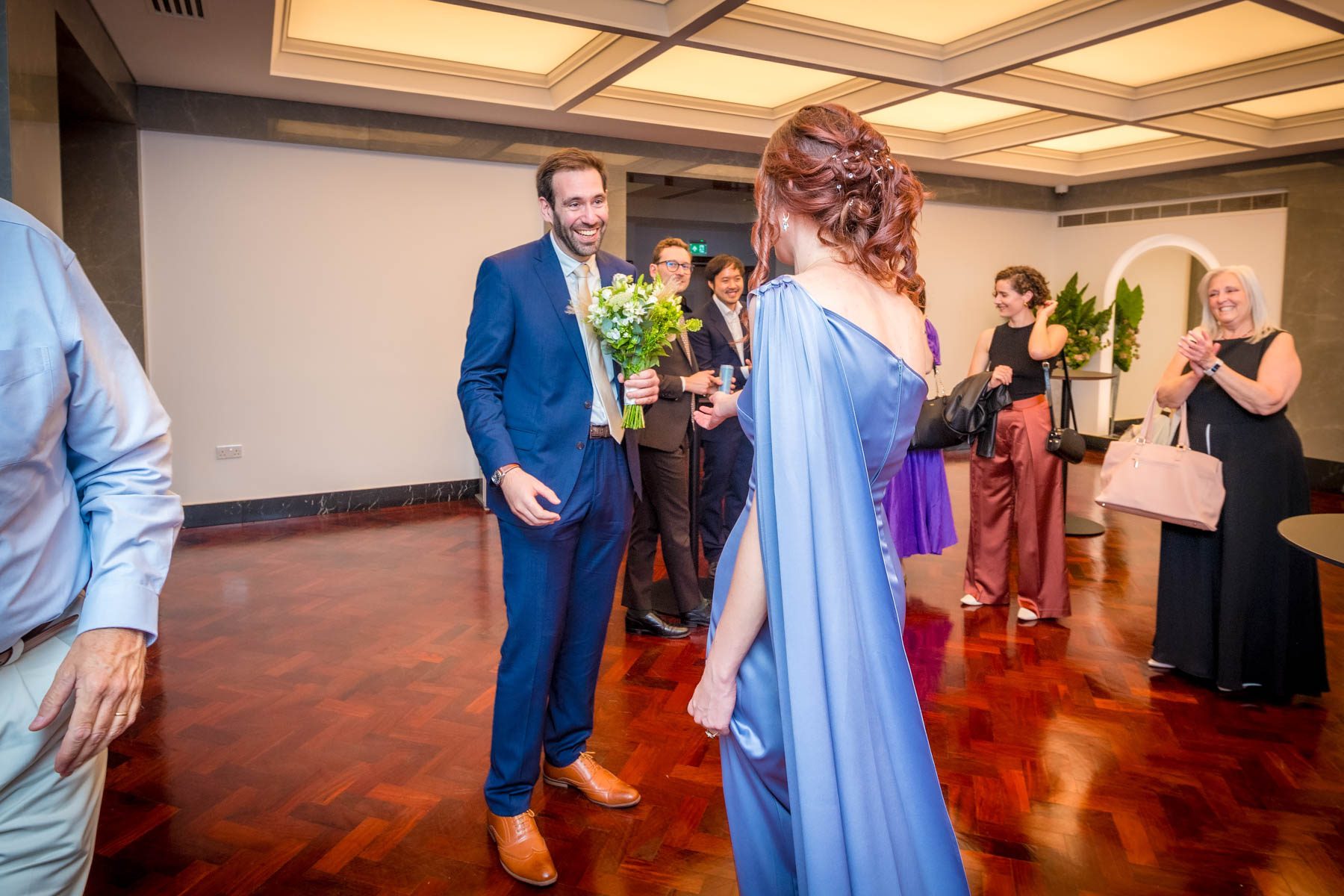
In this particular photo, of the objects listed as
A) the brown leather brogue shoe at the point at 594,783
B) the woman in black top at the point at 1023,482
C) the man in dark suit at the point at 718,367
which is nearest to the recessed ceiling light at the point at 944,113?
the woman in black top at the point at 1023,482

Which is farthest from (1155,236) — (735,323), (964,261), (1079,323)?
(735,323)

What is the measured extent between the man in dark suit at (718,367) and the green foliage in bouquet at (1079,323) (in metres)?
5.28

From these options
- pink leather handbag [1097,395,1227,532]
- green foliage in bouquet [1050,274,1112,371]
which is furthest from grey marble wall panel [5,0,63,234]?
green foliage in bouquet [1050,274,1112,371]

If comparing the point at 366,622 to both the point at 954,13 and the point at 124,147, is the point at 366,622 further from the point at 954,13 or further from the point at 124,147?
the point at 954,13

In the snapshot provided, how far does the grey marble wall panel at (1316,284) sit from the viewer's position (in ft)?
28.0

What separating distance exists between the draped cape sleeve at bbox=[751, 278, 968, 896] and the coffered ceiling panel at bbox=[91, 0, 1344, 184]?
12.9ft

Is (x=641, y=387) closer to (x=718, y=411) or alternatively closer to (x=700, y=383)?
(x=718, y=411)

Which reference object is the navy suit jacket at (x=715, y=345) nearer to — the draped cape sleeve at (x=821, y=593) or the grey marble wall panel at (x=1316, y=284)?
the draped cape sleeve at (x=821, y=593)

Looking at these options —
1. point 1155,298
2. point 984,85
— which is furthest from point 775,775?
point 1155,298

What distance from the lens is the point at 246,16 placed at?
4801 millimetres

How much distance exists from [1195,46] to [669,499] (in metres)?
4.87

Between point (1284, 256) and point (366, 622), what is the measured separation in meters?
9.32

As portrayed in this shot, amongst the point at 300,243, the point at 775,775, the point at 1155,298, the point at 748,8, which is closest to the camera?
the point at 775,775

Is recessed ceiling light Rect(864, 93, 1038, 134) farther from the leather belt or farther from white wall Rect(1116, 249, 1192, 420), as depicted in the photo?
the leather belt
